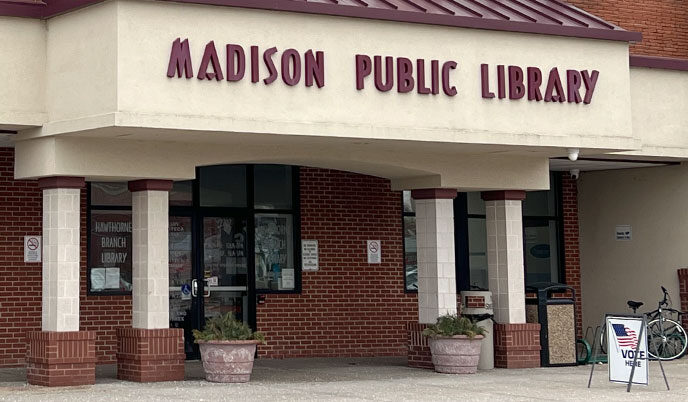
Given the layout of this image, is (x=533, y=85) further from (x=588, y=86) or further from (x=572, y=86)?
(x=588, y=86)

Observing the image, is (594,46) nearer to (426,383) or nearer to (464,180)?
(464,180)

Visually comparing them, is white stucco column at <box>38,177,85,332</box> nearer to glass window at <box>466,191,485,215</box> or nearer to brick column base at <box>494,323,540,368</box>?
brick column base at <box>494,323,540,368</box>

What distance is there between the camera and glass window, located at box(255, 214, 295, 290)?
2103 cm

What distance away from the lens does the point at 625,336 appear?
1584cm

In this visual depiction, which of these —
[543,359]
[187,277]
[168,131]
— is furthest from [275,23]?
[543,359]

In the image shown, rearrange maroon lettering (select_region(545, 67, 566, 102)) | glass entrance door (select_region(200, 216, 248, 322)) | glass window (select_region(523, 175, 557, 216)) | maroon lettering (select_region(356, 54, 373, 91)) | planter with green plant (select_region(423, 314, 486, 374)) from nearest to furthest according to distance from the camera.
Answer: maroon lettering (select_region(356, 54, 373, 91)), maroon lettering (select_region(545, 67, 566, 102)), planter with green plant (select_region(423, 314, 486, 374)), glass entrance door (select_region(200, 216, 248, 322)), glass window (select_region(523, 175, 557, 216))

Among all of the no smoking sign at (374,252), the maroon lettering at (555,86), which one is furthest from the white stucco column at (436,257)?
the no smoking sign at (374,252)

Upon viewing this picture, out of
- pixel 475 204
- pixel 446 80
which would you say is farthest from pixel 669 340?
pixel 446 80

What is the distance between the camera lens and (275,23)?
15.8 meters

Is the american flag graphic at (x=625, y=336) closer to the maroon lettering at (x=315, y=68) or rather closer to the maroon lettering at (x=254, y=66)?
the maroon lettering at (x=315, y=68)

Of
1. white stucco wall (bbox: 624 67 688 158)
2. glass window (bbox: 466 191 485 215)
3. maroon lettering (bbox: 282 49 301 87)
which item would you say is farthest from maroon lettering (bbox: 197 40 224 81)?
glass window (bbox: 466 191 485 215)

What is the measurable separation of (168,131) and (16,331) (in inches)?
203

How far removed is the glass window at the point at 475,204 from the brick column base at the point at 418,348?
14.3 ft

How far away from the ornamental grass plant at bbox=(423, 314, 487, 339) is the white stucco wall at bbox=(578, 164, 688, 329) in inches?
220
